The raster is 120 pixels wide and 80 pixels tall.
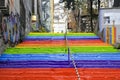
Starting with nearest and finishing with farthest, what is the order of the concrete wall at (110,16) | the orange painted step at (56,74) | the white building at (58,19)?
the orange painted step at (56,74) → the concrete wall at (110,16) → the white building at (58,19)

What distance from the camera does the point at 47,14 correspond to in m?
80.6

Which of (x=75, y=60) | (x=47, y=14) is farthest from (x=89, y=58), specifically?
(x=47, y=14)

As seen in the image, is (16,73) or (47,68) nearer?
(16,73)

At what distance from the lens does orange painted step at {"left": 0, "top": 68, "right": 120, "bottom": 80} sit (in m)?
12.4

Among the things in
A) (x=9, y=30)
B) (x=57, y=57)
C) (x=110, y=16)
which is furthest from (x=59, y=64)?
(x=110, y=16)

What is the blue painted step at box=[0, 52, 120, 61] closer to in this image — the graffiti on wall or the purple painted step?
the purple painted step

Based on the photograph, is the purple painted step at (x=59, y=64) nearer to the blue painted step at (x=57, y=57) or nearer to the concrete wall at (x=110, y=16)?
the blue painted step at (x=57, y=57)

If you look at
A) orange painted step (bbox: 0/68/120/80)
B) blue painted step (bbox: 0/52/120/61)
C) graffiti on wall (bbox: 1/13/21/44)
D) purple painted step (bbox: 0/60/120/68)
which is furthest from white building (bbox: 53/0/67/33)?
orange painted step (bbox: 0/68/120/80)

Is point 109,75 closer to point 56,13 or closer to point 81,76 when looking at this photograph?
point 81,76

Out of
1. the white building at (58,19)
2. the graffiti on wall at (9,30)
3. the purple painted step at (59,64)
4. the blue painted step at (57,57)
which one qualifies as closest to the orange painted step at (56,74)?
the purple painted step at (59,64)

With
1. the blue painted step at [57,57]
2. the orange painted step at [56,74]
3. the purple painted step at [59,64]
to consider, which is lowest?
the orange painted step at [56,74]

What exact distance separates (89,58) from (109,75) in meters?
3.93

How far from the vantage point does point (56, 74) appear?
13109 millimetres

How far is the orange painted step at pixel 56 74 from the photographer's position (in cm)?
1243
